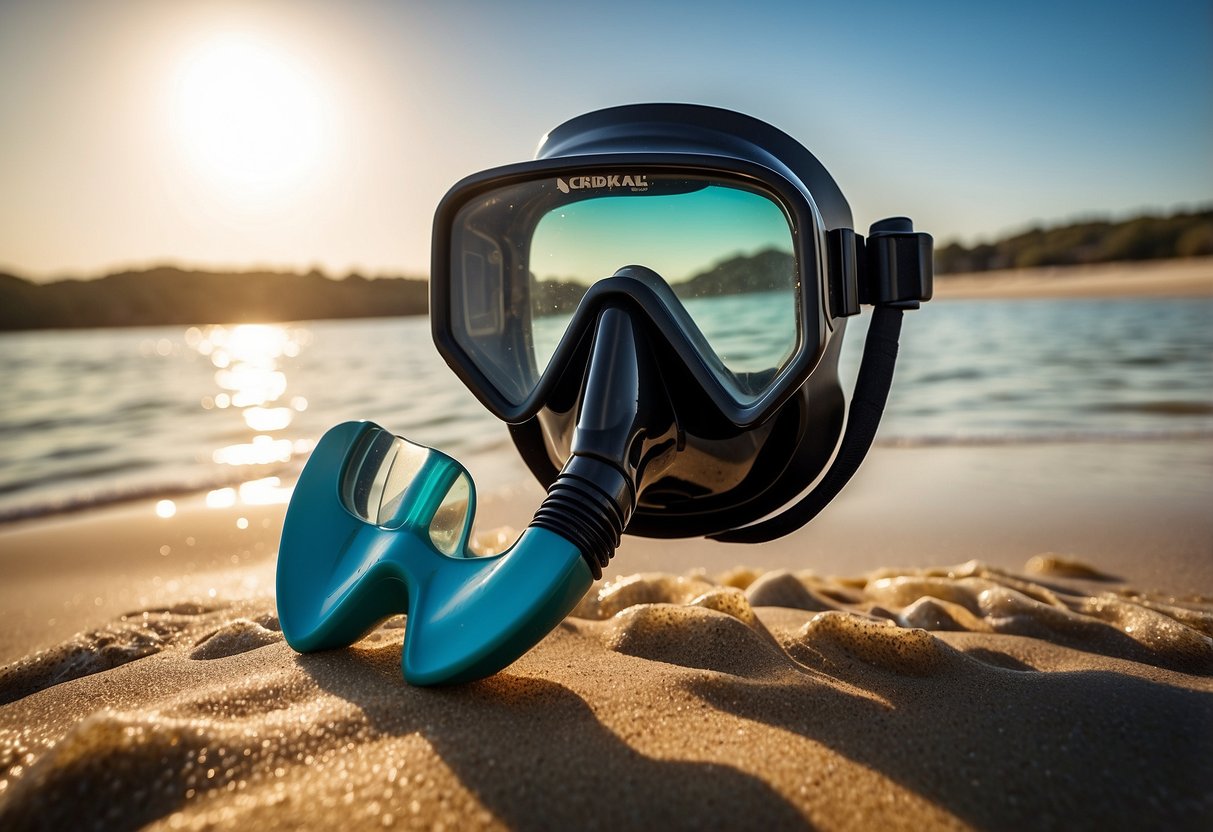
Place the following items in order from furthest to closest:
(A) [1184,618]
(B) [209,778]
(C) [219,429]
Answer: (C) [219,429]
(A) [1184,618]
(B) [209,778]

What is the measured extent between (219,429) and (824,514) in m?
5.41

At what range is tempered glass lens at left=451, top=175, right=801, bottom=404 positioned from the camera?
166cm

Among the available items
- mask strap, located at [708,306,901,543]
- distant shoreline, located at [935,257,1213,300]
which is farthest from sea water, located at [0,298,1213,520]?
distant shoreline, located at [935,257,1213,300]

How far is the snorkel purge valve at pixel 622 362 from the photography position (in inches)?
55.2

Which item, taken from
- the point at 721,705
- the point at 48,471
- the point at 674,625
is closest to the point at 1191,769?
the point at 721,705

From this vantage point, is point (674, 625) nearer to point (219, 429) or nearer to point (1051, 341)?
point (219, 429)

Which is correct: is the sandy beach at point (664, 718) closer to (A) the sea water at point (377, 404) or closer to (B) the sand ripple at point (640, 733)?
(B) the sand ripple at point (640, 733)

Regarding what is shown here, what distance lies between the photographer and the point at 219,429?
279 inches

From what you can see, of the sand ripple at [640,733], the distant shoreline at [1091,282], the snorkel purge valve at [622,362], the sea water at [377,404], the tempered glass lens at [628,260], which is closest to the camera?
the sand ripple at [640,733]

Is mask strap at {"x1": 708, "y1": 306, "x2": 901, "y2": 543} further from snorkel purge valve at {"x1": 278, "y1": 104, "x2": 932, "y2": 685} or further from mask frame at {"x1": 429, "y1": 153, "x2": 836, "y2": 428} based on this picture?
mask frame at {"x1": 429, "y1": 153, "x2": 836, "y2": 428}

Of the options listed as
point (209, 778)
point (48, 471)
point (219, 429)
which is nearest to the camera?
point (209, 778)

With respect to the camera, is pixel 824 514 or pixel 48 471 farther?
pixel 48 471

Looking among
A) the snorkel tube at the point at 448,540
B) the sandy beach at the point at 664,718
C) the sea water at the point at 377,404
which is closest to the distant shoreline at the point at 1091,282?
the sea water at the point at 377,404

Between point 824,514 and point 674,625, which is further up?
point 674,625
